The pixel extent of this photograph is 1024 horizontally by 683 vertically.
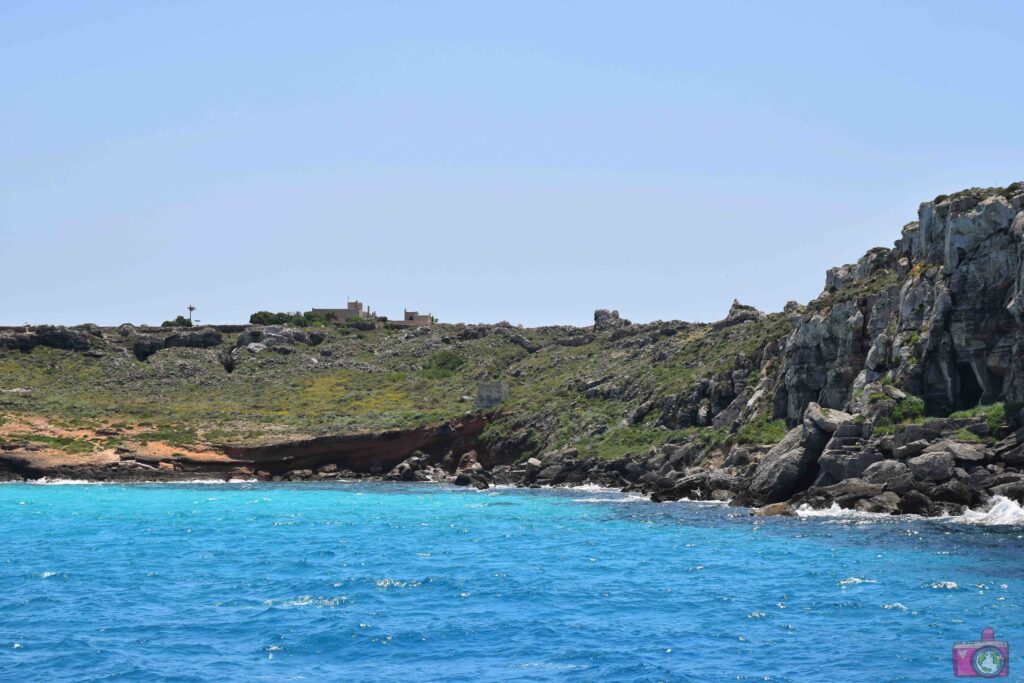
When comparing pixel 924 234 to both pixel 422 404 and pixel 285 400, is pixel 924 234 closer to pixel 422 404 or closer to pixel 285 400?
pixel 422 404

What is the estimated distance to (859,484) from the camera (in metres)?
58.4

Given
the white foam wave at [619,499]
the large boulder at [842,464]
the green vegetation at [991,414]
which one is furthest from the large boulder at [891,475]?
the white foam wave at [619,499]

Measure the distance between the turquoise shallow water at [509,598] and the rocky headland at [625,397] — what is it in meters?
8.12

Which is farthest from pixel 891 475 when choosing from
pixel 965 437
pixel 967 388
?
pixel 967 388

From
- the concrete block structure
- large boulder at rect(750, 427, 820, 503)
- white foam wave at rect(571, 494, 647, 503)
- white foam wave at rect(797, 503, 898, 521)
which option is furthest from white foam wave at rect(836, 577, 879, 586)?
the concrete block structure

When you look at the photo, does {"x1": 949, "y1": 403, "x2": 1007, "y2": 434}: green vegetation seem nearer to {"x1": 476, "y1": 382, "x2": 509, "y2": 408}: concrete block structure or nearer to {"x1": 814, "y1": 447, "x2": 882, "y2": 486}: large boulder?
{"x1": 814, "y1": 447, "x2": 882, "y2": 486}: large boulder

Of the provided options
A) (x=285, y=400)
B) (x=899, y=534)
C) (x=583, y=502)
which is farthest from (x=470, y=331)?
(x=899, y=534)

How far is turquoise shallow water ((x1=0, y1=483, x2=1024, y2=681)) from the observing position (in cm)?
2781

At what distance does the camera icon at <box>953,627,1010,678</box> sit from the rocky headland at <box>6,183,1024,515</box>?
89.1ft

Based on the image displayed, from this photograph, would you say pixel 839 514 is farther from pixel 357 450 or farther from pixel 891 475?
pixel 357 450

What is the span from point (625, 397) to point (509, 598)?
72990mm

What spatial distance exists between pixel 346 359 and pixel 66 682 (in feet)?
409

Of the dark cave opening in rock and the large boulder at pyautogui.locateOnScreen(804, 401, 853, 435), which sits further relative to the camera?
the dark cave opening in rock

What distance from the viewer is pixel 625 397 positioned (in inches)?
4291
